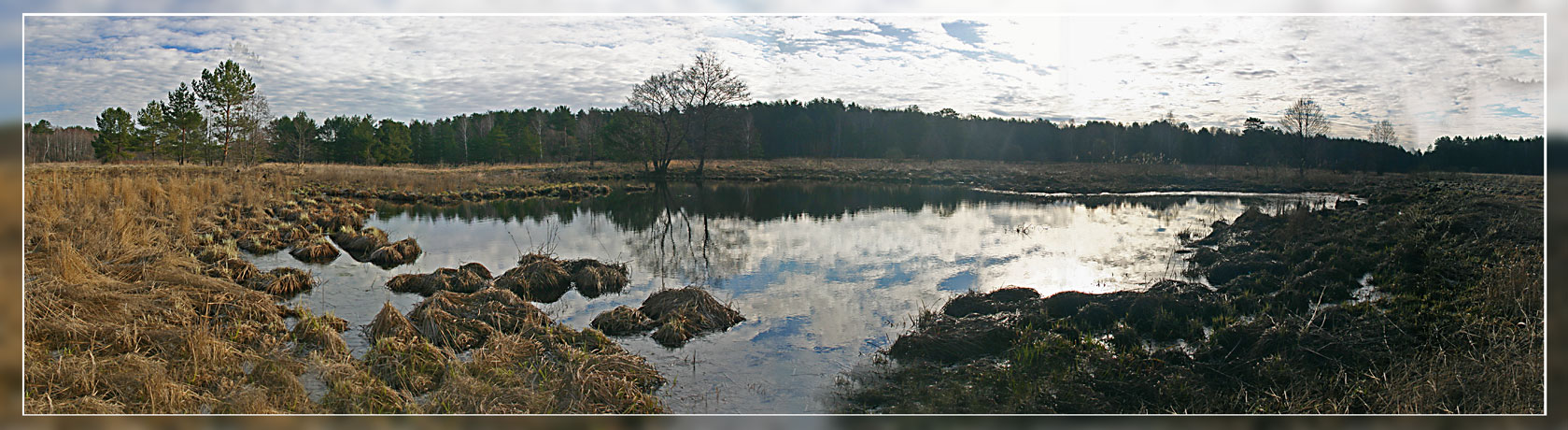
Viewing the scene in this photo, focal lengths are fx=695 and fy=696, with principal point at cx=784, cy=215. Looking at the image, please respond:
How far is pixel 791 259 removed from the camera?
352 inches

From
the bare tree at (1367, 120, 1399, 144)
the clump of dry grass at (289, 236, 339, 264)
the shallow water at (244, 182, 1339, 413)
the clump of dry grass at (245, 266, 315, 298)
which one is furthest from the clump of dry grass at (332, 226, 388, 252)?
the bare tree at (1367, 120, 1399, 144)

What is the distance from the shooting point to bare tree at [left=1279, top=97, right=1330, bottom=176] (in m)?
6.50

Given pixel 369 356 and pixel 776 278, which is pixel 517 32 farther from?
pixel 776 278

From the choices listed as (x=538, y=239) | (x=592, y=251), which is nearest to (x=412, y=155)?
(x=538, y=239)

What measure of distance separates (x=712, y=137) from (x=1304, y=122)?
58.1 feet

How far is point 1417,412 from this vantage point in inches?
136

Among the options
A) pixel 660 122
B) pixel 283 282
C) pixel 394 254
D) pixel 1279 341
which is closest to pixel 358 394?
pixel 283 282

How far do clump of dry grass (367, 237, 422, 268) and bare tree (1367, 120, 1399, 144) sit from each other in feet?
33.9

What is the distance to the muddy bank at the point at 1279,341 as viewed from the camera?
12.5 feet

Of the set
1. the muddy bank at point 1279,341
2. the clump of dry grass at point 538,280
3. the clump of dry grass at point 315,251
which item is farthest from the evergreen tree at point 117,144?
the muddy bank at point 1279,341

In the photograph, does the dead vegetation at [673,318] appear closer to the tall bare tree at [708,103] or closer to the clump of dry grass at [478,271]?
the clump of dry grass at [478,271]

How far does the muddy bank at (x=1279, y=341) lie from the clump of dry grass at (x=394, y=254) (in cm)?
670

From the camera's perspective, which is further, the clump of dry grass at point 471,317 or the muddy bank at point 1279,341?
the clump of dry grass at point 471,317

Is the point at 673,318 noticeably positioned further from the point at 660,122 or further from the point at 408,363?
the point at 660,122
